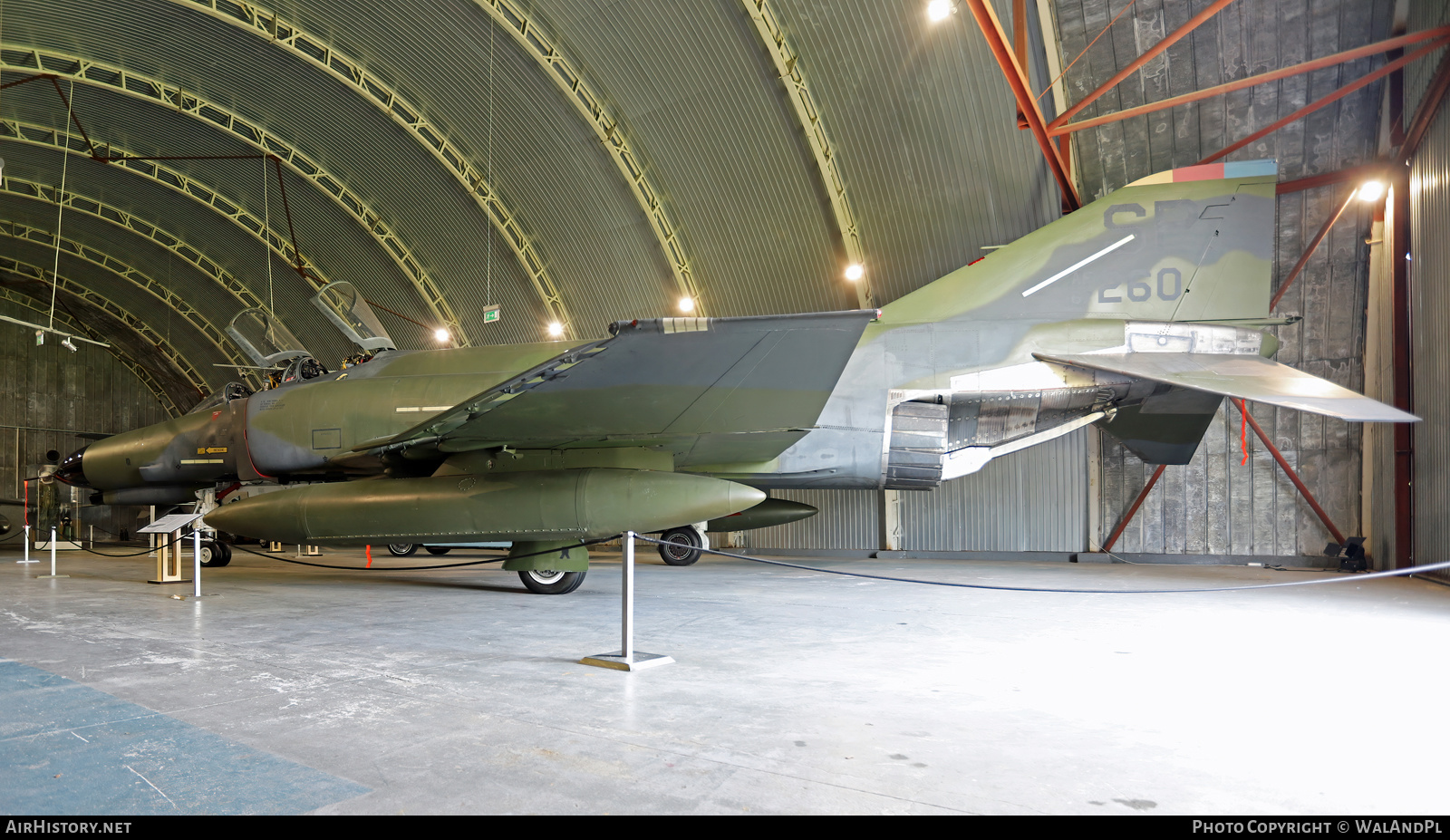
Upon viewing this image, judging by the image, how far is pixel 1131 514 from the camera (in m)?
13.6

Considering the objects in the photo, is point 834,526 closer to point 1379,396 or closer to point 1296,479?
point 1296,479

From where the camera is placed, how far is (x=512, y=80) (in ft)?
50.7

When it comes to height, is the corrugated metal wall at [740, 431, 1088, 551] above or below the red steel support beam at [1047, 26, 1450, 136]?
below

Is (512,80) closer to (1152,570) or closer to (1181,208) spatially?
(1181,208)

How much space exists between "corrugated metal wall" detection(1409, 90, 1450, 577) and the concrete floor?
7.83 ft

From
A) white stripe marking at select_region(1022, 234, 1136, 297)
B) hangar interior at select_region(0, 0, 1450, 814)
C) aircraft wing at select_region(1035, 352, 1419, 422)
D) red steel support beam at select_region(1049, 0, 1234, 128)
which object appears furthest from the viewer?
red steel support beam at select_region(1049, 0, 1234, 128)

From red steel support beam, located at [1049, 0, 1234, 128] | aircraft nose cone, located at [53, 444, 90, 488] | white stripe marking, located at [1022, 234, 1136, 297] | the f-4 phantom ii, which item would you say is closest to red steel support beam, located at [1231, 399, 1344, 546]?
the f-4 phantom ii

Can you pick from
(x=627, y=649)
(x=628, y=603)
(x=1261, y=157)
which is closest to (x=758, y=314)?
(x=1261, y=157)

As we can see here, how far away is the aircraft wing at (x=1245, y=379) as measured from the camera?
5906 mm

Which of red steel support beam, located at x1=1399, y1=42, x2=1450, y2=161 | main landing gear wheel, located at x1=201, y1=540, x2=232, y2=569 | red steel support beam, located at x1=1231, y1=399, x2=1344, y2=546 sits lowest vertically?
main landing gear wheel, located at x1=201, y1=540, x2=232, y2=569

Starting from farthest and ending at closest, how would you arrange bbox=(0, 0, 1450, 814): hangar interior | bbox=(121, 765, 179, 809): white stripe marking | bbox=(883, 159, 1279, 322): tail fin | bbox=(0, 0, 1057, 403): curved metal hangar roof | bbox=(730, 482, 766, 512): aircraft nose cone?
bbox=(0, 0, 1057, 403): curved metal hangar roof < bbox=(883, 159, 1279, 322): tail fin < bbox=(730, 482, 766, 512): aircraft nose cone < bbox=(0, 0, 1450, 814): hangar interior < bbox=(121, 765, 179, 809): white stripe marking

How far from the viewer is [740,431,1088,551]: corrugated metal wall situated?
46.4 feet

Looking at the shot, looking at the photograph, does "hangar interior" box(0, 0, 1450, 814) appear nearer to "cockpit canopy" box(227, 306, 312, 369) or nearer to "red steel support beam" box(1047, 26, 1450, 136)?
"red steel support beam" box(1047, 26, 1450, 136)

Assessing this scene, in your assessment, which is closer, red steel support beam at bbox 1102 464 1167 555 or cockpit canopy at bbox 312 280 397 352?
cockpit canopy at bbox 312 280 397 352
